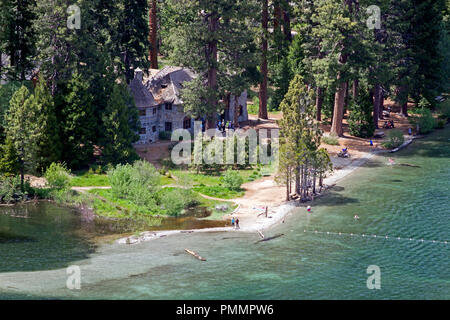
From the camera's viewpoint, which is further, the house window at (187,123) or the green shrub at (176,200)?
the house window at (187,123)

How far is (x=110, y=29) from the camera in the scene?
8644 centimetres

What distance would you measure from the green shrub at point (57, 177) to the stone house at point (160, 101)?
718 inches

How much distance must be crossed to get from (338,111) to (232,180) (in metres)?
25.7

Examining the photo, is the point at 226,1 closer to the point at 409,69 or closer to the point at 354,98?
the point at 354,98

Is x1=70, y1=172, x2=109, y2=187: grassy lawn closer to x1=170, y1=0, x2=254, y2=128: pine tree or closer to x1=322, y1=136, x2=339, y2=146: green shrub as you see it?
x1=170, y1=0, x2=254, y2=128: pine tree

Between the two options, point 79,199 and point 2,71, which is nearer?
point 79,199

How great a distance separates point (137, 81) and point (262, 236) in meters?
35.1

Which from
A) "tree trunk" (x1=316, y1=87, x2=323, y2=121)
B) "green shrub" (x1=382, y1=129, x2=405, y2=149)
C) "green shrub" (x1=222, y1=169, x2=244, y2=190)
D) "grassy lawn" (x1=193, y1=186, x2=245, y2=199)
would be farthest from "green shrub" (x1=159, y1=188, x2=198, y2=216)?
"tree trunk" (x1=316, y1=87, x2=323, y2=121)

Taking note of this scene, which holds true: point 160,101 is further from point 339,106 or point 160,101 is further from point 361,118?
point 361,118

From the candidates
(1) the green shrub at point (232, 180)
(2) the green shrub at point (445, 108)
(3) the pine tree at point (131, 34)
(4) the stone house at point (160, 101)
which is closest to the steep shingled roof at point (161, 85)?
(4) the stone house at point (160, 101)

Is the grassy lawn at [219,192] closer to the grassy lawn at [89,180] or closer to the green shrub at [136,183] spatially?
the green shrub at [136,183]

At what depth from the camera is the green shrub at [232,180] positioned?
72562 millimetres

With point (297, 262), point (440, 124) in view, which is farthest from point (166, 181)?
point (440, 124)
